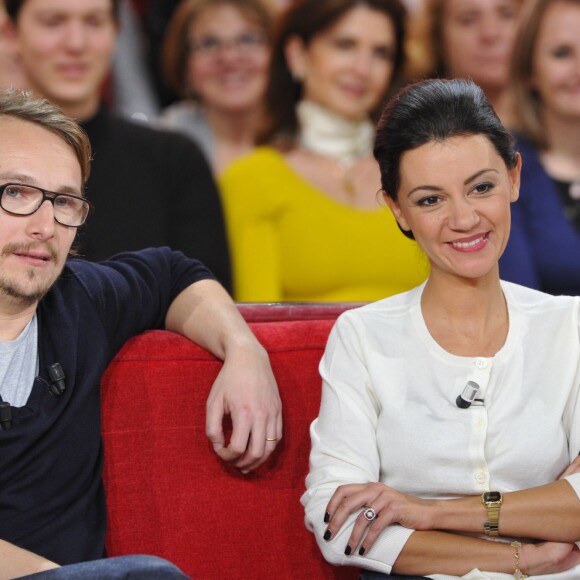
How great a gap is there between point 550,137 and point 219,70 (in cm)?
126

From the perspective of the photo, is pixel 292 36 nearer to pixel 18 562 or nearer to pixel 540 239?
pixel 540 239

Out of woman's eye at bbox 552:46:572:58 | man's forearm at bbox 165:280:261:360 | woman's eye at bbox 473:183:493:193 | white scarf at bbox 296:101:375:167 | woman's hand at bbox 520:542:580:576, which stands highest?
woman's eye at bbox 552:46:572:58

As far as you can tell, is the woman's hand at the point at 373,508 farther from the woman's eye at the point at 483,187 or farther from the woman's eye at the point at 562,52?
the woman's eye at the point at 562,52

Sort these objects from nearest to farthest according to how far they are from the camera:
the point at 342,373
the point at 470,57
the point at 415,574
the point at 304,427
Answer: the point at 415,574 < the point at 342,373 < the point at 304,427 < the point at 470,57

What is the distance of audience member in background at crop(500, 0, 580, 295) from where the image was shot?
2762 mm

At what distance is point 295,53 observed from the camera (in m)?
3.28

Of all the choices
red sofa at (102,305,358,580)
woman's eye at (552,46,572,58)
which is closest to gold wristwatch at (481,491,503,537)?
red sofa at (102,305,358,580)

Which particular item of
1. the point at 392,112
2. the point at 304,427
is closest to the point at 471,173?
the point at 392,112

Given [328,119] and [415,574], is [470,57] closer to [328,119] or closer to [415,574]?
[328,119]

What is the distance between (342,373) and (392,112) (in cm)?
42

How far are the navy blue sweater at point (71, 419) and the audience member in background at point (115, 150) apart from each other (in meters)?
0.93

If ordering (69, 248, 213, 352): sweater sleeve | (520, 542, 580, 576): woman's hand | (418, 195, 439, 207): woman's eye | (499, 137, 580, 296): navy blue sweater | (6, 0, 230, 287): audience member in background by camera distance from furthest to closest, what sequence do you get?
(6, 0, 230, 287): audience member in background
(499, 137, 580, 296): navy blue sweater
(69, 248, 213, 352): sweater sleeve
(418, 195, 439, 207): woman's eye
(520, 542, 580, 576): woman's hand

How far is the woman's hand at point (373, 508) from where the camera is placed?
5.37 ft

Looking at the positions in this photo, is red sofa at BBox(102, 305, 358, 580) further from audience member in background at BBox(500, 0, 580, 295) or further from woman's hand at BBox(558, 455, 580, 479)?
audience member in background at BBox(500, 0, 580, 295)
